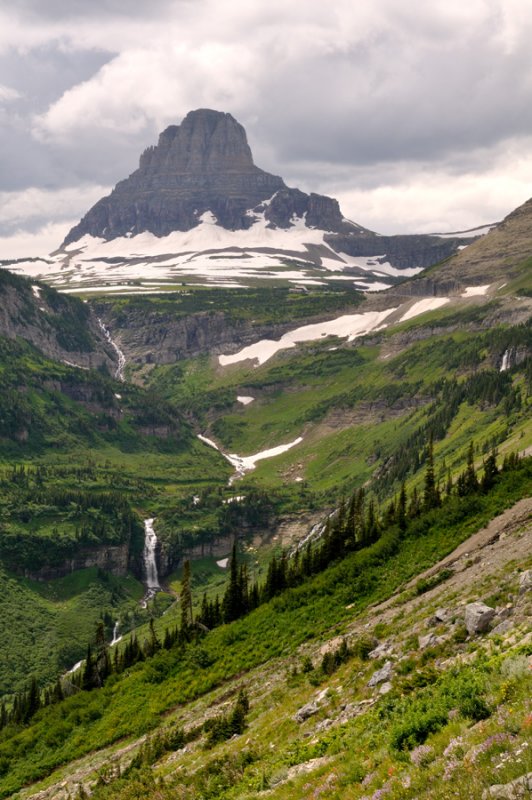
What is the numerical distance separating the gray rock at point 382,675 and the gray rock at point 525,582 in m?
7.27

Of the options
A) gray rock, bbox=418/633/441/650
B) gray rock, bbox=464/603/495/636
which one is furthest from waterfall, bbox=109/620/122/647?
gray rock, bbox=464/603/495/636

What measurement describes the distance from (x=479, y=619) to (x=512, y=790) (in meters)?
18.8

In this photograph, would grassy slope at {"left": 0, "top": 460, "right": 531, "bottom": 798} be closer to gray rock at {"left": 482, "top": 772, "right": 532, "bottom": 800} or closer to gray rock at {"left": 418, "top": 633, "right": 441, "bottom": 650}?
gray rock at {"left": 418, "top": 633, "right": 441, "bottom": 650}

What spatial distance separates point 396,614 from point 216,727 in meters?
13.6

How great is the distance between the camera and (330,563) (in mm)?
81625

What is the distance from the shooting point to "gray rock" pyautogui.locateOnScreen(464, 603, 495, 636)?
34.1 m

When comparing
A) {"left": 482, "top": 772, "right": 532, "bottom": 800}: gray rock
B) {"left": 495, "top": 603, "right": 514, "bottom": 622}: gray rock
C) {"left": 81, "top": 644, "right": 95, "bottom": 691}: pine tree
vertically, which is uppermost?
{"left": 482, "top": 772, "right": 532, "bottom": 800}: gray rock

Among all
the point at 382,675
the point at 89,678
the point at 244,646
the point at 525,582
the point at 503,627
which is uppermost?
the point at 525,582

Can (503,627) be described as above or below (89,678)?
above

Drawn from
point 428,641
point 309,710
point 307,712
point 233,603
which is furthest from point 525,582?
point 233,603

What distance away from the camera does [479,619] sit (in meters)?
34.2

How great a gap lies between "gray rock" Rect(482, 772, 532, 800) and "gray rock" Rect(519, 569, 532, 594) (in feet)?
68.4

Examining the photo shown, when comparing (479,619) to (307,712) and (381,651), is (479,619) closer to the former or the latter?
(381,651)

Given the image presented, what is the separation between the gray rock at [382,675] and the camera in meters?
34.2
